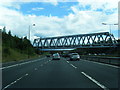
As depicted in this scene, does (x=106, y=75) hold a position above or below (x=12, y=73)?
above

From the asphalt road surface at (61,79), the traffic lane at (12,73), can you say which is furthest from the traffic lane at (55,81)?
the traffic lane at (12,73)

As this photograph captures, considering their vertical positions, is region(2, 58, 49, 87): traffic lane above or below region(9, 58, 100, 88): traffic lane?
below

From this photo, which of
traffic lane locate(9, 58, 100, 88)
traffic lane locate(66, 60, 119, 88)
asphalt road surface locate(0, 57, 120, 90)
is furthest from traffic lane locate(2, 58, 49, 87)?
traffic lane locate(66, 60, 119, 88)

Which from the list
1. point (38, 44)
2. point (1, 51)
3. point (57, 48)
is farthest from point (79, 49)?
point (1, 51)

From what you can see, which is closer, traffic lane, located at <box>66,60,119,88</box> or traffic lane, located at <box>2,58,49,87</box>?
traffic lane, located at <box>66,60,119,88</box>

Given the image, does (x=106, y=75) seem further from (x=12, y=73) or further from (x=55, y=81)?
(x=12, y=73)

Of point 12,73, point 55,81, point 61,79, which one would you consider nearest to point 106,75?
point 61,79

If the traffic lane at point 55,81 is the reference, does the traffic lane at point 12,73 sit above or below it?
below

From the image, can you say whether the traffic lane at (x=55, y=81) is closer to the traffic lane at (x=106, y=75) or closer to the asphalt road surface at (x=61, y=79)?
the asphalt road surface at (x=61, y=79)

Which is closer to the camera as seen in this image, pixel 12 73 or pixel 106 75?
pixel 106 75

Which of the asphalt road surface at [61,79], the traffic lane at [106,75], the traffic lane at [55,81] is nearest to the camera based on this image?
the traffic lane at [55,81]

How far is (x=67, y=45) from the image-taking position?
462ft

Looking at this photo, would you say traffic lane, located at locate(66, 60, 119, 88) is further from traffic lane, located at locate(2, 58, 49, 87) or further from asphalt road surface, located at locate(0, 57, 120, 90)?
traffic lane, located at locate(2, 58, 49, 87)

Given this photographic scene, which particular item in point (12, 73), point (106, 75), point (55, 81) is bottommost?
point (12, 73)
